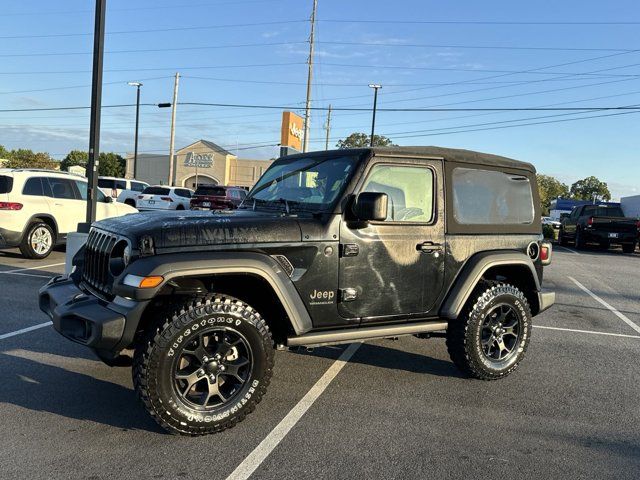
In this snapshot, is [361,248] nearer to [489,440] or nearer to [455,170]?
[455,170]

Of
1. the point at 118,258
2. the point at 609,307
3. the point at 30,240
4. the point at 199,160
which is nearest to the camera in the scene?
the point at 118,258

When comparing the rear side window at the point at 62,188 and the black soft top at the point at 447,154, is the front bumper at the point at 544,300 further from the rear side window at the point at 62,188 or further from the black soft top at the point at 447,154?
the rear side window at the point at 62,188

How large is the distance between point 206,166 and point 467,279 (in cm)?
6178

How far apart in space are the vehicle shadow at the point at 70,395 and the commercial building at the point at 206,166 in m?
59.2

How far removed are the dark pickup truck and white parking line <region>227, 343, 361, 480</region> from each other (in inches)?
703

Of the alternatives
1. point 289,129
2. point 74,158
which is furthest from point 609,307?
point 74,158

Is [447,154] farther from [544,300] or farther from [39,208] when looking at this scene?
[39,208]

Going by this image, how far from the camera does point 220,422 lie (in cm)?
352

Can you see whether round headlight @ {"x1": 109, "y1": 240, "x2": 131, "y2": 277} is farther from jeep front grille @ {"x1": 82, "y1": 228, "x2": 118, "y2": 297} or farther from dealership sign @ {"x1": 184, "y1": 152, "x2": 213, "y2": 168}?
dealership sign @ {"x1": 184, "y1": 152, "x2": 213, "y2": 168}

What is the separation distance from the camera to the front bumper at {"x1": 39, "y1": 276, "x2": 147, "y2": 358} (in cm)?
329

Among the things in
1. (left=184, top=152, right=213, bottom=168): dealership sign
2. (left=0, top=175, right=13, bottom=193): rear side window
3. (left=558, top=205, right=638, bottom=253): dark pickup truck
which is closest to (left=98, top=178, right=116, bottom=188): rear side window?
(left=0, top=175, right=13, bottom=193): rear side window

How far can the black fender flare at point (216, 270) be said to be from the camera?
10.9 ft

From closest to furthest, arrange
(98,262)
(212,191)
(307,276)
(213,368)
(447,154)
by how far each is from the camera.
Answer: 1. (213,368)
2. (307,276)
3. (98,262)
4. (447,154)
5. (212,191)

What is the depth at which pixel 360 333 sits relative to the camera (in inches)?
161
